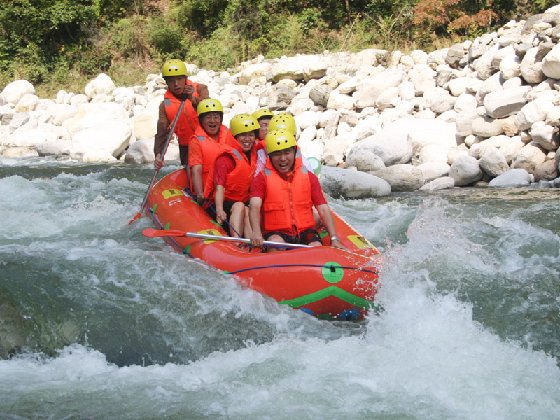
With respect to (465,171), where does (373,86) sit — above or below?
above

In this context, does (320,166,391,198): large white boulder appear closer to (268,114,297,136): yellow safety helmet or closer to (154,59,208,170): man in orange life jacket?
(154,59,208,170): man in orange life jacket

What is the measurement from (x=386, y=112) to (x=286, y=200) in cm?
654

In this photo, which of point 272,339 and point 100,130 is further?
point 100,130

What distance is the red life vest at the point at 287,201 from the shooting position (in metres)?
5.07

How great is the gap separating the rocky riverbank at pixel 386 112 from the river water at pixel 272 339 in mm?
3148

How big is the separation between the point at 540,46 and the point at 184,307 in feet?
23.7

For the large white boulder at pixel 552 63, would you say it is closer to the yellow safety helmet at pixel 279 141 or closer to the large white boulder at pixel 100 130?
the yellow safety helmet at pixel 279 141

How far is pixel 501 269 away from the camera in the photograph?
5.27 metres

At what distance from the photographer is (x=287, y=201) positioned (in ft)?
16.7

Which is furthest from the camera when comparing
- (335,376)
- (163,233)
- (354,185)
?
(354,185)

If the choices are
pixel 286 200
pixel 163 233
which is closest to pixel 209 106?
pixel 163 233

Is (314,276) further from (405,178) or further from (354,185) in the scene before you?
(405,178)

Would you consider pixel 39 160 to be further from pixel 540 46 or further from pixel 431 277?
pixel 431 277

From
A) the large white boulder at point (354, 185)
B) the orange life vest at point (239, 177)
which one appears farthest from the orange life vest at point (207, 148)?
the large white boulder at point (354, 185)
